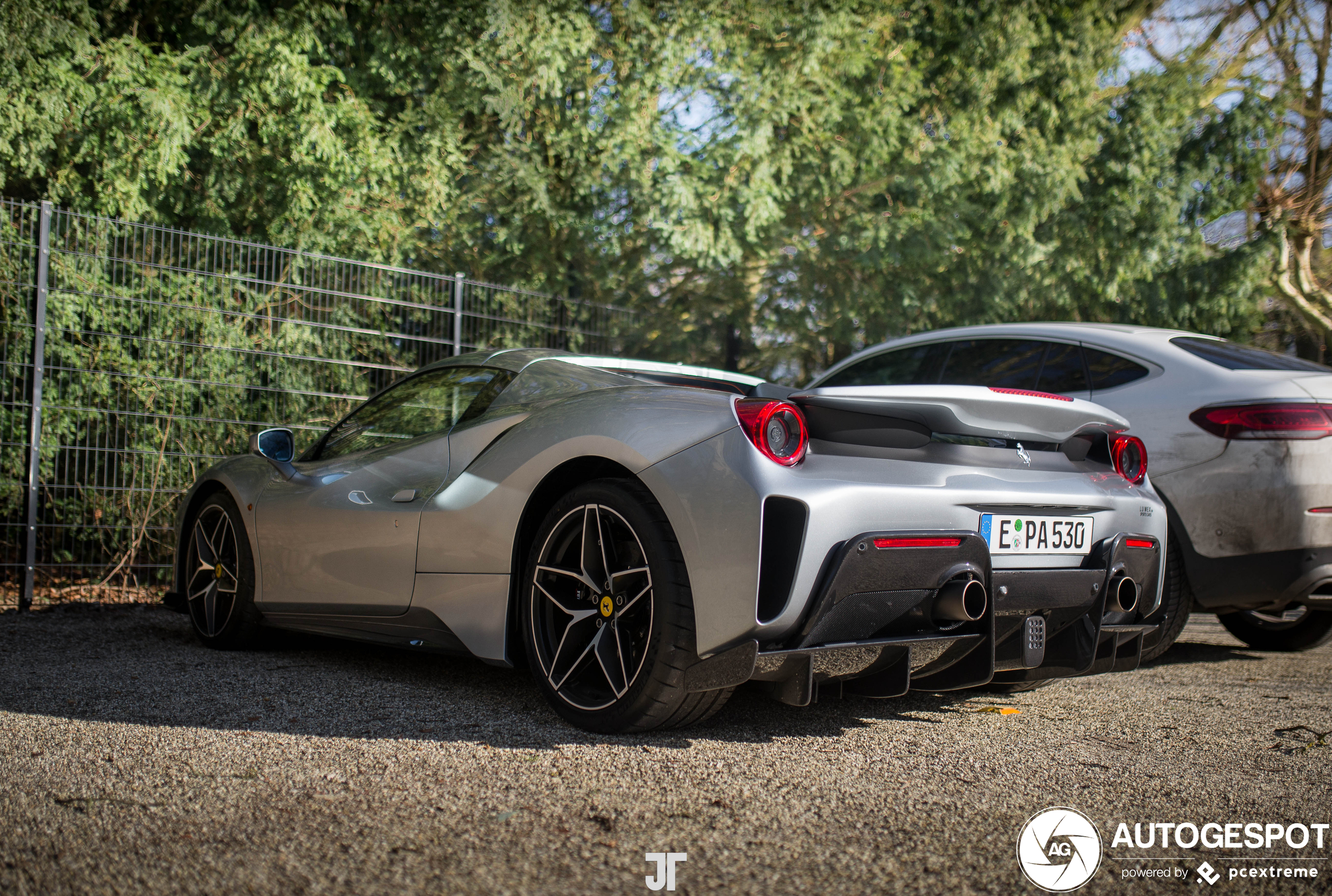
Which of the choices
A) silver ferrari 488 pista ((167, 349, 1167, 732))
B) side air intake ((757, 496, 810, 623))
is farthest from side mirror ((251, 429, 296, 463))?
side air intake ((757, 496, 810, 623))

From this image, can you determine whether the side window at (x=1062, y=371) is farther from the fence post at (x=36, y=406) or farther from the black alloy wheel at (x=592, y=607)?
the fence post at (x=36, y=406)

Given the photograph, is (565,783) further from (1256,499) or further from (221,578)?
(1256,499)

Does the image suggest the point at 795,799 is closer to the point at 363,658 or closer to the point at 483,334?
the point at 363,658

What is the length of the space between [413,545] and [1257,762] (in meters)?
2.74

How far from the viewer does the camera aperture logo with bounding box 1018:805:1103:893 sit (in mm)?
2002

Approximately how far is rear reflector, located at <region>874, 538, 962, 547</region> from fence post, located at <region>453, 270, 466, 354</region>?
5.59 metres

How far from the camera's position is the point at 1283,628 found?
5.36 m

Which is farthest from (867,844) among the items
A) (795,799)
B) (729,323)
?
(729,323)

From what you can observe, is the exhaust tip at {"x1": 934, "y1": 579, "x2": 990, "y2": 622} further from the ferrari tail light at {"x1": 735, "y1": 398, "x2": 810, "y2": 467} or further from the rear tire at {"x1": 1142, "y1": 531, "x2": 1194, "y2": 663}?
the rear tire at {"x1": 1142, "y1": 531, "x2": 1194, "y2": 663}

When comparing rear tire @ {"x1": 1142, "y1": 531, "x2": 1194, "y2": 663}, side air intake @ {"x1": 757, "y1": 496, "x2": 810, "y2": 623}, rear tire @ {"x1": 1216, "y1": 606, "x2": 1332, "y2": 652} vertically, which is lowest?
rear tire @ {"x1": 1216, "y1": 606, "x2": 1332, "y2": 652}

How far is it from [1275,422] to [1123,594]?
1.59m

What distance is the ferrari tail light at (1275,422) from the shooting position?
13.6 feet

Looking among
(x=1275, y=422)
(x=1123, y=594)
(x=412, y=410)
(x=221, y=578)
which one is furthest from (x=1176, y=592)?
(x=221, y=578)

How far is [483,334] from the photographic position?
8.00 m
